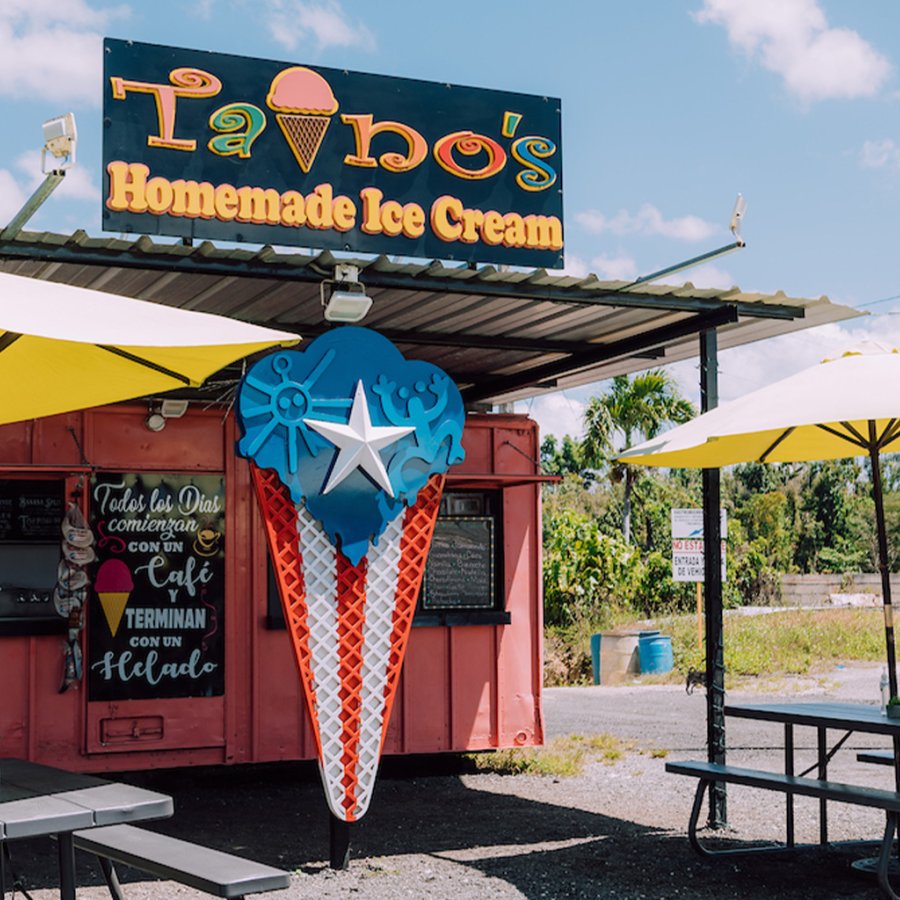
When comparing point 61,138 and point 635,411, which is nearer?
point 61,138

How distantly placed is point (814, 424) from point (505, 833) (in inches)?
125

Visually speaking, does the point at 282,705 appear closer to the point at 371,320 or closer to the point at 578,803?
the point at 578,803

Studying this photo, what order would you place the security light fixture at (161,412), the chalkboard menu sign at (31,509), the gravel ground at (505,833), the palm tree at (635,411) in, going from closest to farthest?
the gravel ground at (505,833) → the chalkboard menu sign at (31,509) → the security light fixture at (161,412) → the palm tree at (635,411)

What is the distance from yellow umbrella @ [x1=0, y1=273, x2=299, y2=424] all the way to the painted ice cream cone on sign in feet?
8.90

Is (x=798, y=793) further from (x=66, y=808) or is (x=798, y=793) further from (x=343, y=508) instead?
(x=66, y=808)

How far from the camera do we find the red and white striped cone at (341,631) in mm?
6914

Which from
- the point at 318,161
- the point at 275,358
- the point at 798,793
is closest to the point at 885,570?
the point at 798,793

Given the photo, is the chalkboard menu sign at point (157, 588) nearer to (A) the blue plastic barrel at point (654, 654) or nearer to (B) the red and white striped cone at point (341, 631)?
(B) the red and white striped cone at point (341, 631)

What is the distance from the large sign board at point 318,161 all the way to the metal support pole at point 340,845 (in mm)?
3282

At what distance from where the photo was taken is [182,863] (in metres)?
4.50

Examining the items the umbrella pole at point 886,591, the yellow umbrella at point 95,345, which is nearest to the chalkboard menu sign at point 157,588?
the yellow umbrella at point 95,345

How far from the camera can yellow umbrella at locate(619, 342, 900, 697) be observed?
5.98m

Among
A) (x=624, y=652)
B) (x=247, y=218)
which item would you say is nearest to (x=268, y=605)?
(x=247, y=218)

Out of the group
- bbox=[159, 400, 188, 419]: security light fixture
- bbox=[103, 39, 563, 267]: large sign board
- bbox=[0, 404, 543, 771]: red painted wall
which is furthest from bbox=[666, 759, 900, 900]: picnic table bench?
bbox=[159, 400, 188, 419]: security light fixture
